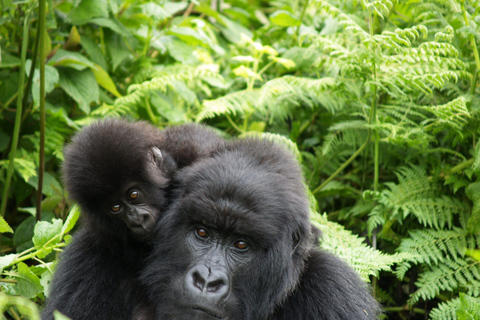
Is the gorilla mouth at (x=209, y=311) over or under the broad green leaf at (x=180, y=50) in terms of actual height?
over

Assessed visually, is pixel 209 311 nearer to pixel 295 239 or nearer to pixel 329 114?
pixel 295 239

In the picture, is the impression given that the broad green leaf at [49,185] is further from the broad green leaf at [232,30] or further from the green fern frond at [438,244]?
the broad green leaf at [232,30]

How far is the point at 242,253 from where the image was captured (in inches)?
103

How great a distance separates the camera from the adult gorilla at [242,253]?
2.53 meters

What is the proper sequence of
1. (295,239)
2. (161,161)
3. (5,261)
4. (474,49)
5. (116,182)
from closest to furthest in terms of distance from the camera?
(295,239), (5,261), (116,182), (161,161), (474,49)

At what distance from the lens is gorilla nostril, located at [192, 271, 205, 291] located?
7.97 feet

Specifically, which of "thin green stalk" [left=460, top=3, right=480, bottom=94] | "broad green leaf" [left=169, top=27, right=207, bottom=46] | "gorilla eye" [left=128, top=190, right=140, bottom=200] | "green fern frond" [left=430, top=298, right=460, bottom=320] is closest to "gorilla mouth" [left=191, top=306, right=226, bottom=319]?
"gorilla eye" [left=128, top=190, right=140, bottom=200]

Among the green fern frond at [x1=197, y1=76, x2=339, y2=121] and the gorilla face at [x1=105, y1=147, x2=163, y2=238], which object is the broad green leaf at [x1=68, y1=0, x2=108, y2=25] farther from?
the gorilla face at [x1=105, y1=147, x2=163, y2=238]

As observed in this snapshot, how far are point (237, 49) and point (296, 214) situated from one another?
3687 millimetres

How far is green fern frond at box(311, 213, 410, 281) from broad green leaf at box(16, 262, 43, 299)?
5.81 feet

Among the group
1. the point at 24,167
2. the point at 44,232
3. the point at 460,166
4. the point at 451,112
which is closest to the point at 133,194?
the point at 44,232

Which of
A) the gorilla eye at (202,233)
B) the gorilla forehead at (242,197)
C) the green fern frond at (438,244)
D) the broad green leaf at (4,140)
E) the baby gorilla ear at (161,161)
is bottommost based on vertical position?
the broad green leaf at (4,140)

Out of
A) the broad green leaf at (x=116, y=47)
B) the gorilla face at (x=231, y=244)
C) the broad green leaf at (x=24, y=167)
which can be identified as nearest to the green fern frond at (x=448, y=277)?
the gorilla face at (x=231, y=244)

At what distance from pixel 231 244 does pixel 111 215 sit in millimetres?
802
